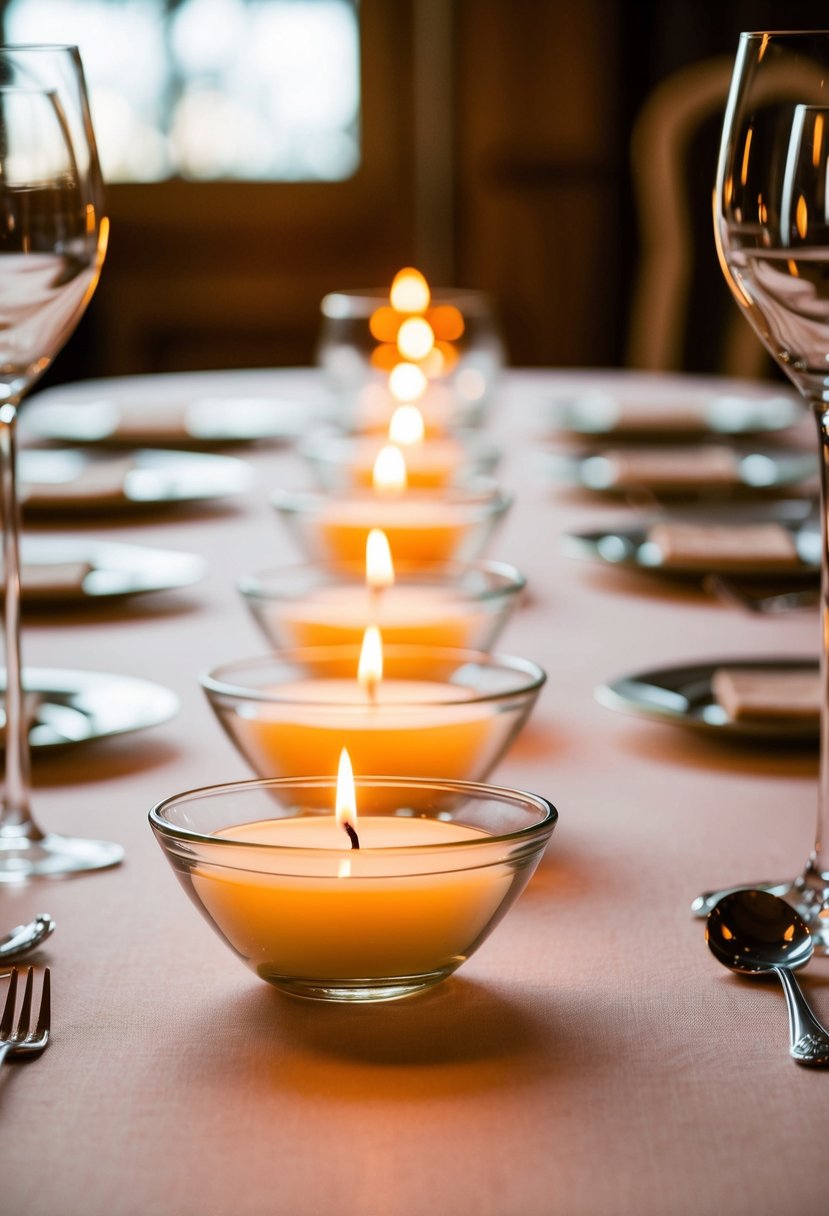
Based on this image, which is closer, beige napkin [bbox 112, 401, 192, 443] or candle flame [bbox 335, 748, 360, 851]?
candle flame [bbox 335, 748, 360, 851]

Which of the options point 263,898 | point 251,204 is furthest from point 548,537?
point 251,204

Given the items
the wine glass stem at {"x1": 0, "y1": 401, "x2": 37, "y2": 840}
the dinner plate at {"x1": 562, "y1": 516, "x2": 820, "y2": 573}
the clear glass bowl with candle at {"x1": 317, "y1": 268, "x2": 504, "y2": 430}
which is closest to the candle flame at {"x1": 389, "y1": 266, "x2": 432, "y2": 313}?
the clear glass bowl with candle at {"x1": 317, "y1": 268, "x2": 504, "y2": 430}

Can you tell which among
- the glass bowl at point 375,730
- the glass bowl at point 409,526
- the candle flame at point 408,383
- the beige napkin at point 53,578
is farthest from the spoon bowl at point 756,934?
the candle flame at point 408,383

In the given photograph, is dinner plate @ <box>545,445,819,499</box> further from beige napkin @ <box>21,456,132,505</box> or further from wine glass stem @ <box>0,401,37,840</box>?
wine glass stem @ <box>0,401,37,840</box>

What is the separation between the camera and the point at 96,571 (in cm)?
135

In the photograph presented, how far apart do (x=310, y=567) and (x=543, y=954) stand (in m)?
0.48

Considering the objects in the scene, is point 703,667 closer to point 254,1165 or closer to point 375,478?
point 375,478

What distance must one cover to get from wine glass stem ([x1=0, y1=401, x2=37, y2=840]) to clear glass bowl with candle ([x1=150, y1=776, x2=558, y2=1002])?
0.16 meters

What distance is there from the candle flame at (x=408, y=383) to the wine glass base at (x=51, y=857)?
134cm

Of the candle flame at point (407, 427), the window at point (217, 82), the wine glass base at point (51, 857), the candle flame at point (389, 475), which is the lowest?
the wine glass base at point (51, 857)

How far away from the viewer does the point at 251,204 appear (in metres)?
4.86

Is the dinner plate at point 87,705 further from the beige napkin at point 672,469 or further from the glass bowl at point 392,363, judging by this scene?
the glass bowl at point 392,363

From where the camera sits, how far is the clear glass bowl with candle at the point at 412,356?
1.97 metres

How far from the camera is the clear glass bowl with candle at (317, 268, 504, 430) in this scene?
1.97 m
